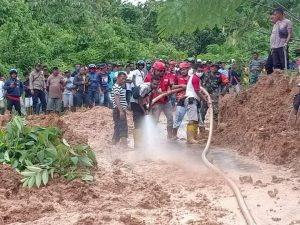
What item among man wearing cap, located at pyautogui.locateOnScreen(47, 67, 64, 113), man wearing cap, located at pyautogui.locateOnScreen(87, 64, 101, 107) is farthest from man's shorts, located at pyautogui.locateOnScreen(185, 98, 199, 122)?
man wearing cap, located at pyautogui.locateOnScreen(87, 64, 101, 107)

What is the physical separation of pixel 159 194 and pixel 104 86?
11453mm

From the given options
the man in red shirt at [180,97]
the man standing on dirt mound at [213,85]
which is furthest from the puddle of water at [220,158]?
the man standing on dirt mound at [213,85]

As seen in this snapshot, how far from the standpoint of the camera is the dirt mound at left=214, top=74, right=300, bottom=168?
9352mm

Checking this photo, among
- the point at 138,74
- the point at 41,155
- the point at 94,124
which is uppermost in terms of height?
the point at 138,74

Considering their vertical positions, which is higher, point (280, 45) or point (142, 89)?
point (280, 45)

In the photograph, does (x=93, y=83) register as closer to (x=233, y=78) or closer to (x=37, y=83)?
(x=37, y=83)

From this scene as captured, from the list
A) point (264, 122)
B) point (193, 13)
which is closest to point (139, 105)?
point (264, 122)

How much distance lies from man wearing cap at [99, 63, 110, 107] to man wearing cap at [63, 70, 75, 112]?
95 cm

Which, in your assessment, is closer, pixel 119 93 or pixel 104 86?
pixel 119 93

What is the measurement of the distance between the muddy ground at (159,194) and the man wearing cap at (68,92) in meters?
7.86

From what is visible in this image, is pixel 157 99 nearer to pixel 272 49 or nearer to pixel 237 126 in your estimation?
pixel 237 126

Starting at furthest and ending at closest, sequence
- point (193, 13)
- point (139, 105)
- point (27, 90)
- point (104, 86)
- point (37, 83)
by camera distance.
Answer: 1. point (104, 86)
2. point (27, 90)
3. point (37, 83)
4. point (139, 105)
5. point (193, 13)

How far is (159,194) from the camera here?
757 centimetres

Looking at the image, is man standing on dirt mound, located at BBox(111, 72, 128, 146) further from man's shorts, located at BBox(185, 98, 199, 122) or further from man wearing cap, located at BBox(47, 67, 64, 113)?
man wearing cap, located at BBox(47, 67, 64, 113)
